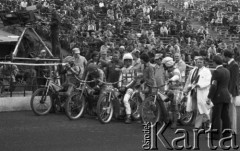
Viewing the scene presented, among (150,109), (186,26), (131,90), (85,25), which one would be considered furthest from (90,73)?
(186,26)

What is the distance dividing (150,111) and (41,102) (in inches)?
115

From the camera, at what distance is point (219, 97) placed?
10.6 m

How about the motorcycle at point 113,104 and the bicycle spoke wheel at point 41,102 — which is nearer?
the motorcycle at point 113,104

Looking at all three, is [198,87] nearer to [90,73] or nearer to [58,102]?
[90,73]

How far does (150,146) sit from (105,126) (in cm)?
232

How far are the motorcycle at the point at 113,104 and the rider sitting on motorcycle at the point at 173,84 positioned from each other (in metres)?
0.90

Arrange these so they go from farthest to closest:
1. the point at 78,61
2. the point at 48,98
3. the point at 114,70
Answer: the point at 78,61, the point at 114,70, the point at 48,98

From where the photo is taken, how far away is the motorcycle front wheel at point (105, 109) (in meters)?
12.1

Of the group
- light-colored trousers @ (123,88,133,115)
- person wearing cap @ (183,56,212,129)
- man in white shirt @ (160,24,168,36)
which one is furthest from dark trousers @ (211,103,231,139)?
man in white shirt @ (160,24,168,36)

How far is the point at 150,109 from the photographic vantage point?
39.0 feet

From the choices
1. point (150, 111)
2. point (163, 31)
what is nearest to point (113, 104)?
point (150, 111)

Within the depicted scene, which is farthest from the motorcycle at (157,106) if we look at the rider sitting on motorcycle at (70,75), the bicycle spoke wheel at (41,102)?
the bicycle spoke wheel at (41,102)

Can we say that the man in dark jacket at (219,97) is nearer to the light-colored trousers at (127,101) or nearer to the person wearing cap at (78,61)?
the light-colored trousers at (127,101)

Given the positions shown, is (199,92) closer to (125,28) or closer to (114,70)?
(114,70)
